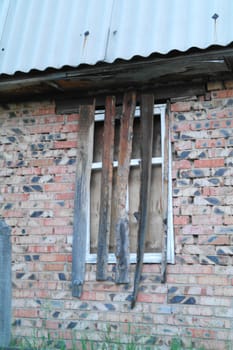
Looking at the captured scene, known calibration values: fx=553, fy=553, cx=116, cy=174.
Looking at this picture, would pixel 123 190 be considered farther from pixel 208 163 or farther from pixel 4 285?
pixel 4 285

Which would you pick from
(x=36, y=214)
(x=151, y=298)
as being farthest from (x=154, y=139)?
(x=151, y=298)

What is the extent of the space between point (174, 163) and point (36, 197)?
1.48m

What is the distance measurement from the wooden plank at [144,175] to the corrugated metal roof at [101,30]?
2.03ft

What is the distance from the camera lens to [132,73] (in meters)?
5.13

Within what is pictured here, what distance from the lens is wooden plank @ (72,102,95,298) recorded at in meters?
5.30

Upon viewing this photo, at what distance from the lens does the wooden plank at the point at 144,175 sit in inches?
201

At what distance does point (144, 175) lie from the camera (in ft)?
17.3

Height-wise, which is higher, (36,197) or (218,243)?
(36,197)

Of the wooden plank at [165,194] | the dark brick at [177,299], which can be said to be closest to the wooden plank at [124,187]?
the wooden plank at [165,194]

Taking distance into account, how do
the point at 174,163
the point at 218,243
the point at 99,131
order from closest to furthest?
→ 1. the point at 218,243
2. the point at 174,163
3. the point at 99,131

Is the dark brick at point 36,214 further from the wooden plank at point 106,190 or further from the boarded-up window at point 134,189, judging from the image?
the wooden plank at point 106,190

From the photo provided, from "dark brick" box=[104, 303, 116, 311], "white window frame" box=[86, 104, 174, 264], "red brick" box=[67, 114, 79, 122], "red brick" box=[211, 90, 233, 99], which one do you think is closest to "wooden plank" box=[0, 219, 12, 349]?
"dark brick" box=[104, 303, 116, 311]

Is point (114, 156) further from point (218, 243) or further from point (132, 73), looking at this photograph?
point (218, 243)

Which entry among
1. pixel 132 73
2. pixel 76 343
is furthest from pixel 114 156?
pixel 76 343
